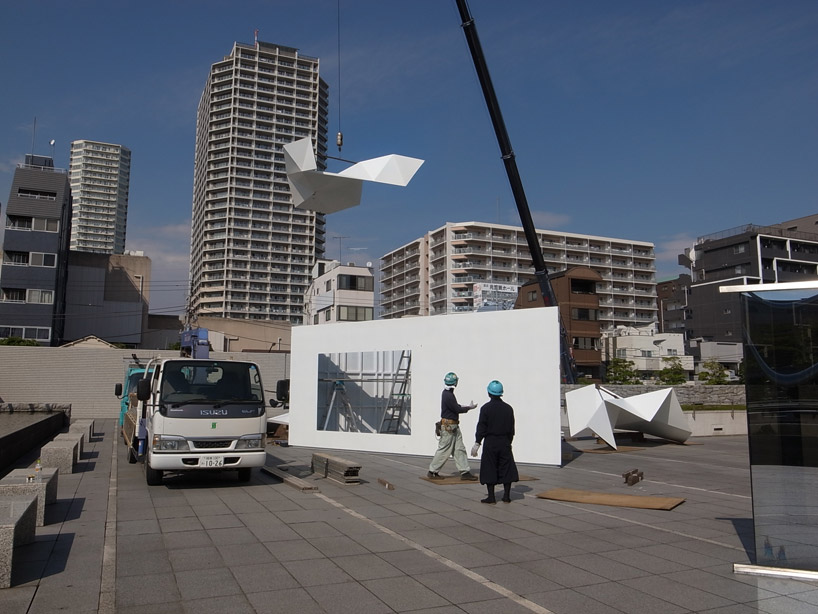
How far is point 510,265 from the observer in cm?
9194

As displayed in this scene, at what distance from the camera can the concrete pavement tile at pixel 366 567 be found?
557cm

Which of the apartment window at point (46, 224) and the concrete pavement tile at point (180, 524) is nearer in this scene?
the concrete pavement tile at point (180, 524)

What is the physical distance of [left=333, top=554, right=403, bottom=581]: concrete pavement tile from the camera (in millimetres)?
5571

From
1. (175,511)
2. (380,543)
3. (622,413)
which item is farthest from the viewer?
(622,413)

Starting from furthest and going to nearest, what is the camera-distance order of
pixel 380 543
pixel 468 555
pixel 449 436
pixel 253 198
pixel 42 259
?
1. pixel 253 198
2. pixel 42 259
3. pixel 449 436
4. pixel 380 543
5. pixel 468 555

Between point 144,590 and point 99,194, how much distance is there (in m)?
207

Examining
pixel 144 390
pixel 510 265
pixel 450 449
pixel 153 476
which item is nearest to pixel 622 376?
pixel 450 449

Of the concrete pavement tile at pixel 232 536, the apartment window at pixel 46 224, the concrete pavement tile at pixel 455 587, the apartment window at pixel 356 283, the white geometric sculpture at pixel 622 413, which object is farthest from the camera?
the apartment window at pixel 356 283

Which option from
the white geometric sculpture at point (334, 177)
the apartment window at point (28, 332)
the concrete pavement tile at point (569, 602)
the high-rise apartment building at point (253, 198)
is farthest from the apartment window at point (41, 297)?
the high-rise apartment building at point (253, 198)

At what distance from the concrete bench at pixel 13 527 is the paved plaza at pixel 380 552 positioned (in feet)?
0.45

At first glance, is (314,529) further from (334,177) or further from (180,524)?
(334,177)

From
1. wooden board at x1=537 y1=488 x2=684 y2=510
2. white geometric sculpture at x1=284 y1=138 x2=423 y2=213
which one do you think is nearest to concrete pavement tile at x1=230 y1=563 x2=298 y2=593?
wooden board at x1=537 y1=488 x2=684 y2=510

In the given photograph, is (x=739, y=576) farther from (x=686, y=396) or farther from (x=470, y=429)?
(x=686, y=396)

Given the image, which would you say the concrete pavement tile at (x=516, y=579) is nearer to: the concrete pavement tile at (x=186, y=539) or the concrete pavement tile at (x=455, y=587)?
the concrete pavement tile at (x=455, y=587)
